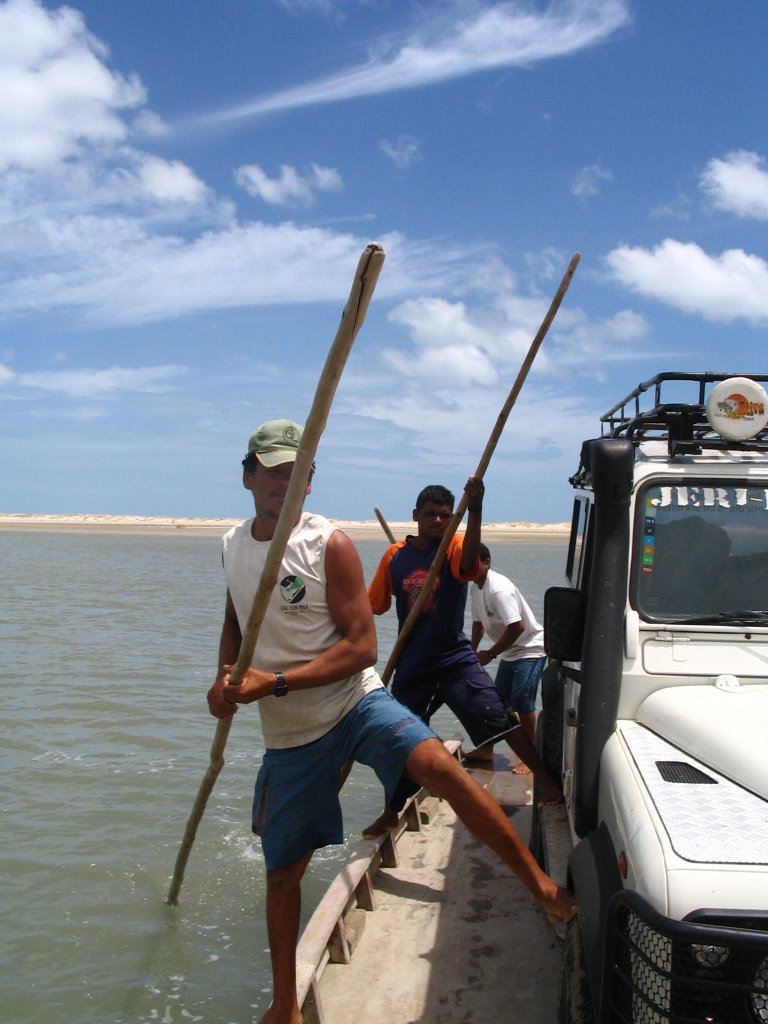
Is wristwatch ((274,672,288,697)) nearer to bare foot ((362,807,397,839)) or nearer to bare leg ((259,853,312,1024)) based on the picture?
bare leg ((259,853,312,1024))

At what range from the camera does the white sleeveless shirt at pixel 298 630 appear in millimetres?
3418

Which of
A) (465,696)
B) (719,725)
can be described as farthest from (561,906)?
(465,696)

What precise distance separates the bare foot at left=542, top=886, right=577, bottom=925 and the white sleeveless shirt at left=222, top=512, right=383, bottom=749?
3.10 ft

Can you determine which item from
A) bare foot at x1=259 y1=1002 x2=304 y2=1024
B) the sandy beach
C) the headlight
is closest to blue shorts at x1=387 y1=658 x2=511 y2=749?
bare foot at x1=259 y1=1002 x2=304 y2=1024

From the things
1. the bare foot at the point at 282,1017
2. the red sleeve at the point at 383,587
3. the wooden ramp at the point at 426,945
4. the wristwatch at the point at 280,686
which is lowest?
the wooden ramp at the point at 426,945

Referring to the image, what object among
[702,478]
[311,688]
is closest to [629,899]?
[311,688]

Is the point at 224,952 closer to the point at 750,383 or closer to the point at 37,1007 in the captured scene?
the point at 37,1007

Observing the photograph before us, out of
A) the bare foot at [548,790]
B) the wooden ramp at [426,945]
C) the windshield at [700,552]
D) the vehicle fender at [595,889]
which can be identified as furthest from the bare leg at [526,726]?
the vehicle fender at [595,889]

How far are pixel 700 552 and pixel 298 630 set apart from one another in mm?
1489

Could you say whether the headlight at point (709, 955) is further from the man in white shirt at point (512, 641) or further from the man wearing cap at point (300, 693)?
the man in white shirt at point (512, 641)

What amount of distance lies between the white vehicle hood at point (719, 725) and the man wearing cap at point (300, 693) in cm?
76

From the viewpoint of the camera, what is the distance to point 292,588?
3404mm

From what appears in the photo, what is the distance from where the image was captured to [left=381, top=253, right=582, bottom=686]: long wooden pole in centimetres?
Answer: 429

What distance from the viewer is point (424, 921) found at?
14.0 ft
